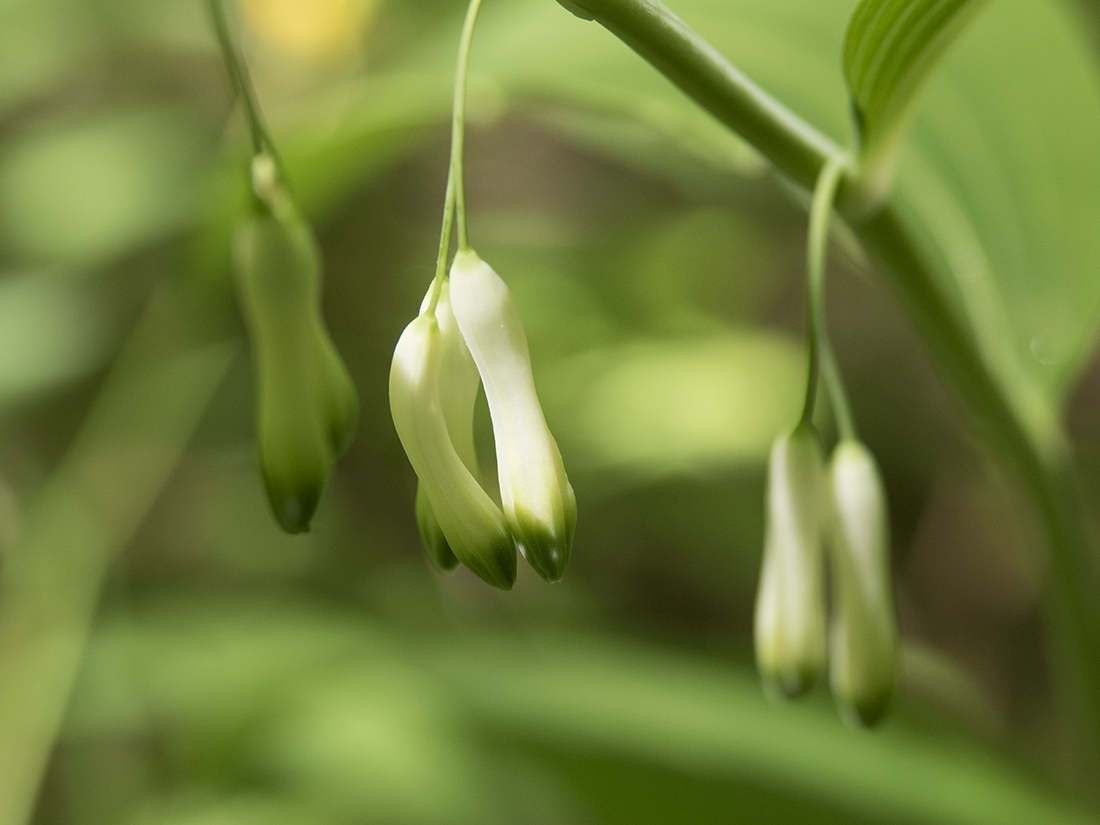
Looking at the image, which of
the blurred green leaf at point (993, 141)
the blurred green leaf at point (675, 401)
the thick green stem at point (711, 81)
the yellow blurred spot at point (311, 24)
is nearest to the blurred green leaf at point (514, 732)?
the blurred green leaf at point (675, 401)

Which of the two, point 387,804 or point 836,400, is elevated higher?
point 836,400

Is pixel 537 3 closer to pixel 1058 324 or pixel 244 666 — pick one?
pixel 1058 324

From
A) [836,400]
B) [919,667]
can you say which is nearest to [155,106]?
[919,667]

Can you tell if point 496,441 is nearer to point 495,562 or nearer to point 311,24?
point 495,562

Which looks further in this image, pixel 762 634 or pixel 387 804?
pixel 387 804

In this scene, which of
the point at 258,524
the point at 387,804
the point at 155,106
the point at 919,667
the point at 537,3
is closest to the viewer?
the point at 537,3

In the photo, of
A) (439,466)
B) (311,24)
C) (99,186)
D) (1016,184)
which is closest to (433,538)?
(439,466)

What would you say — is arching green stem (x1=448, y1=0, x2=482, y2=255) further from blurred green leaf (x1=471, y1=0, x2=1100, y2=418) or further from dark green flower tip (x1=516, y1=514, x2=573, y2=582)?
blurred green leaf (x1=471, y1=0, x2=1100, y2=418)
